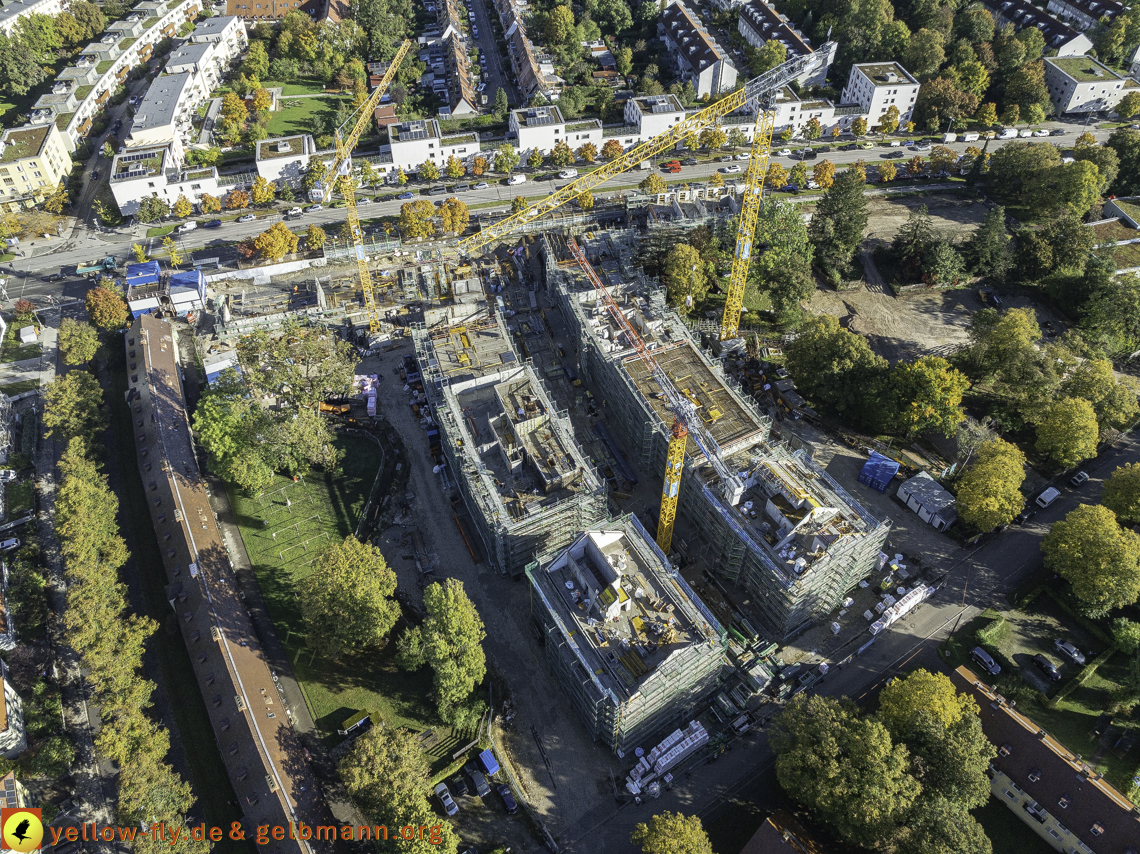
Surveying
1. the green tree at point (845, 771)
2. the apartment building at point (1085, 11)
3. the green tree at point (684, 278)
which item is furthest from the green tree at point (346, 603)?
the apartment building at point (1085, 11)

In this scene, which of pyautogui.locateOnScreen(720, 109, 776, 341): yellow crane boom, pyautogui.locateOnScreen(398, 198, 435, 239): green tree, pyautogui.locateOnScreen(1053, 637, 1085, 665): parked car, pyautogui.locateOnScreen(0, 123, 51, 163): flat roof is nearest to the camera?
pyautogui.locateOnScreen(1053, 637, 1085, 665): parked car

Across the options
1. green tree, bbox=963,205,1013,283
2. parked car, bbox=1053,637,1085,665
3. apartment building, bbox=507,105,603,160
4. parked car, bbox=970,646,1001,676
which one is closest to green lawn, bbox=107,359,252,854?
parked car, bbox=970,646,1001,676

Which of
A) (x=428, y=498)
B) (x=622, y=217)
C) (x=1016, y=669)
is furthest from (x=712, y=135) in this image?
(x=1016, y=669)

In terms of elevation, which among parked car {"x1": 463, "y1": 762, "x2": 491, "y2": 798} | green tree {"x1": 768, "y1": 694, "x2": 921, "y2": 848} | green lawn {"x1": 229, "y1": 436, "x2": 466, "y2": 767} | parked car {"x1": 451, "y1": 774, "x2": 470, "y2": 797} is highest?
green tree {"x1": 768, "y1": 694, "x2": 921, "y2": 848}

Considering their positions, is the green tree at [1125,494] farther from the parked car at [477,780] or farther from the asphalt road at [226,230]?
the asphalt road at [226,230]

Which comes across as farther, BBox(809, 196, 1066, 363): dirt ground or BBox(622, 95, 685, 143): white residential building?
BBox(622, 95, 685, 143): white residential building

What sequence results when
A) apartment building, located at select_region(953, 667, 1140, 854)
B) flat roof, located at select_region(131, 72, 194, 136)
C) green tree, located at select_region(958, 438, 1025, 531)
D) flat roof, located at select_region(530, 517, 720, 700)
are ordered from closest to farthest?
apartment building, located at select_region(953, 667, 1140, 854) → flat roof, located at select_region(530, 517, 720, 700) → green tree, located at select_region(958, 438, 1025, 531) → flat roof, located at select_region(131, 72, 194, 136)

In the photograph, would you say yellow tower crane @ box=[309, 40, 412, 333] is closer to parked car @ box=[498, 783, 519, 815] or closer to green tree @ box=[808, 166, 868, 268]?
parked car @ box=[498, 783, 519, 815]

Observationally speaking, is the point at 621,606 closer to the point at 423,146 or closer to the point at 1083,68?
the point at 423,146
